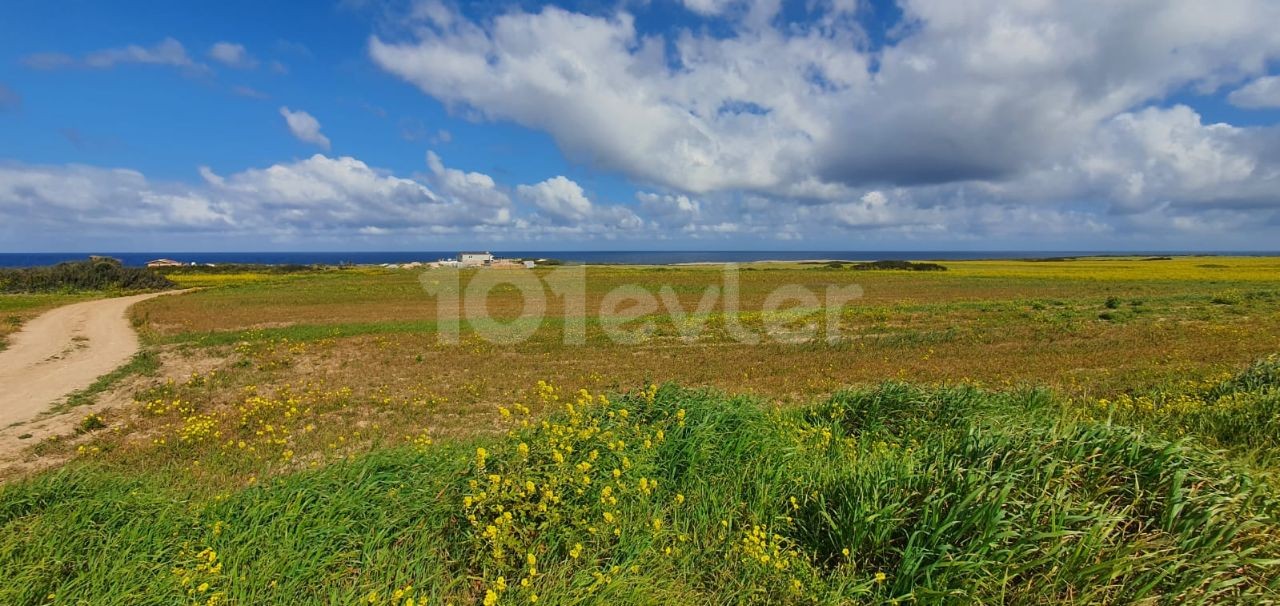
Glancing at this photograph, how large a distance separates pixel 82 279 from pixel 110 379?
167 feet

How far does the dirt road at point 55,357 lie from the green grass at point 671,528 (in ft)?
33.1

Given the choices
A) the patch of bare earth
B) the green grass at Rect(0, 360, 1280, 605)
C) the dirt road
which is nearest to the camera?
the green grass at Rect(0, 360, 1280, 605)

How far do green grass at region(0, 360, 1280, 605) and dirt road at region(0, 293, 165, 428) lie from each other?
33.1 ft

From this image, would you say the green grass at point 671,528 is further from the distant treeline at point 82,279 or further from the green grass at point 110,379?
the distant treeline at point 82,279

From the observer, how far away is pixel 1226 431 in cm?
603

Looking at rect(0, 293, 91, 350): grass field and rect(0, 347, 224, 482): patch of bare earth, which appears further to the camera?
rect(0, 293, 91, 350): grass field

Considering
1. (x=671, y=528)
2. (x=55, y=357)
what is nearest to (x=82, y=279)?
(x=55, y=357)

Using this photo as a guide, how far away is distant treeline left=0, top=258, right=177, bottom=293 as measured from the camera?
4622cm

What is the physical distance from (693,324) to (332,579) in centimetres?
2122

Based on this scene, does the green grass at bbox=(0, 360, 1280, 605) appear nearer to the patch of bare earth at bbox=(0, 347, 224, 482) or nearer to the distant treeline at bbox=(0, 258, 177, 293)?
the patch of bare earth at bbox=(0, 347, 224, 482)

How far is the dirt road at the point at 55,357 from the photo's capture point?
11.4 meters

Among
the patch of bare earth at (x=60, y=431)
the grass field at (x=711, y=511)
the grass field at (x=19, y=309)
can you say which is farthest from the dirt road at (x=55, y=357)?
the grass field at (x=711, y=511)

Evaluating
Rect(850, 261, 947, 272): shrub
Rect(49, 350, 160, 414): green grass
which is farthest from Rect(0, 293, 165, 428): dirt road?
Rect(850, 261, 947, 272): shrub

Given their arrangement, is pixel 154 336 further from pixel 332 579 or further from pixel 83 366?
pixel 332 579
